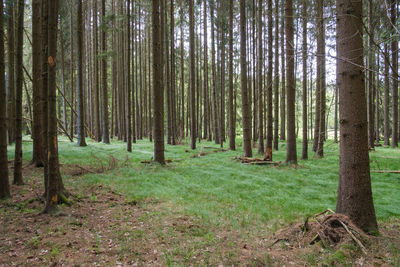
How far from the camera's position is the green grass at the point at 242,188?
19.0 feet

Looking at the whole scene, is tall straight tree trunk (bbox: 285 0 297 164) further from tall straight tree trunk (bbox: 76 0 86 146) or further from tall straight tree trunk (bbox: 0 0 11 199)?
tall straight tree trunk (bbox: 76 0 86 146)

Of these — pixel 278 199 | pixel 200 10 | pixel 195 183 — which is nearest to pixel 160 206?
pixel 195 183

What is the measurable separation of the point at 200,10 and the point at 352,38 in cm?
2076

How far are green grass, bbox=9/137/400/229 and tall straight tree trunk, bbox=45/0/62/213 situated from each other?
2.09 metres

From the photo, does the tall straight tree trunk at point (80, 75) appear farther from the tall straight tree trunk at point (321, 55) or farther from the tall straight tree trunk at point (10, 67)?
the tall straight tree trunk at point (321, 55)

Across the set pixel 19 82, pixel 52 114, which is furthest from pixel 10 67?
pixel 52 114

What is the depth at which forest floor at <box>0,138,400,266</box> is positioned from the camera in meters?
3.77

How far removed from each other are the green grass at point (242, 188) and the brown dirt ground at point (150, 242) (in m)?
0.66

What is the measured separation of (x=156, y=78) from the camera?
1092cm

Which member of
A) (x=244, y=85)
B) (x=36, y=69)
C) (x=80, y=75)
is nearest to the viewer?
(x=36, y=69)

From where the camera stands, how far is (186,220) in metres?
5.38

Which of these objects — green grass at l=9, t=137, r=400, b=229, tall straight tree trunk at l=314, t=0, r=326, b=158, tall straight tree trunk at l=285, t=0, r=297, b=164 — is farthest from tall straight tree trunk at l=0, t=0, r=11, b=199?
tall straight tree trunk at l=285, t=0, r=297, b=164

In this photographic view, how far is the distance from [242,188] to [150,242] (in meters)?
4.10

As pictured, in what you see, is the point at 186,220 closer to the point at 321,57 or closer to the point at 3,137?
the point at 321,57
